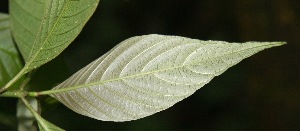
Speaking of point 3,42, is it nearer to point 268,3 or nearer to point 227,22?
point 268,3

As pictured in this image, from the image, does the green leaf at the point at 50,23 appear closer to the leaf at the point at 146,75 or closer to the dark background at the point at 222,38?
the leaf at the point at 146,75

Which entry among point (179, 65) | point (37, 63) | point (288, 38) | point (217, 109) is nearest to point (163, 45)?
point (179, 65)

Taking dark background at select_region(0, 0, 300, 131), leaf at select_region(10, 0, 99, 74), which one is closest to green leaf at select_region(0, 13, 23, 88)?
leaf at select_region(10, 0, 99, 74)

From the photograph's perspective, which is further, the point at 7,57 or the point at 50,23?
the point at 7,57

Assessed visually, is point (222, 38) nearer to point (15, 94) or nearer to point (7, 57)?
point (7, 57)

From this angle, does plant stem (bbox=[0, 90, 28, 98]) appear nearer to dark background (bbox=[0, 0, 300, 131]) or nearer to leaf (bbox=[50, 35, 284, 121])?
leaf (bbox=[50, 35, 284, 121])

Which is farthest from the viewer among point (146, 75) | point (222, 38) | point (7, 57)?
point (222, 38)

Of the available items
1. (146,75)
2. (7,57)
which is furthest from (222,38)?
(146,75)
